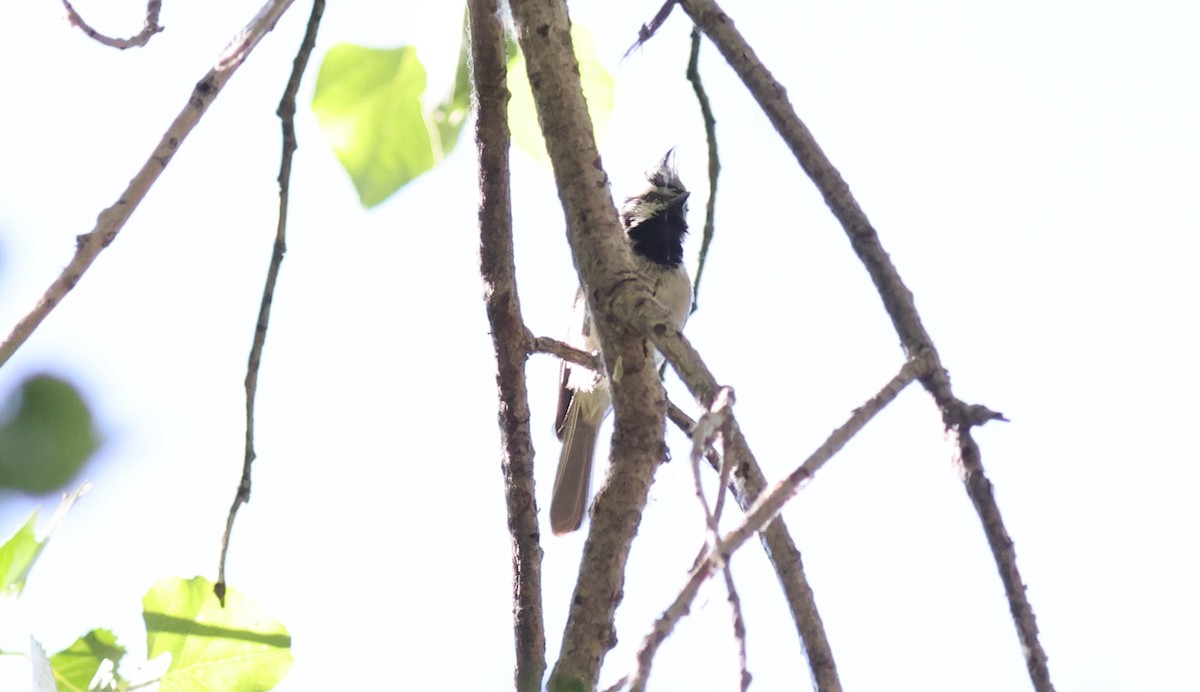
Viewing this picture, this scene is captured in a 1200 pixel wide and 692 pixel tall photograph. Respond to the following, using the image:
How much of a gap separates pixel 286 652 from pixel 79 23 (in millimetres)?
790

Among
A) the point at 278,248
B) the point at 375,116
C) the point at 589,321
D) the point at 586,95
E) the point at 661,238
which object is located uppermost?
the point at 661,238

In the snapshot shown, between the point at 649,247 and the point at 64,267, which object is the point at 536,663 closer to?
the point at 64,267

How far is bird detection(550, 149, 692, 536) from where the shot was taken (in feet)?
13.4

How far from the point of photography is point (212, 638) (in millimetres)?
1304

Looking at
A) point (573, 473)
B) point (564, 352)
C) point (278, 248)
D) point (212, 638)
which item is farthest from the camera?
point (573, 473)

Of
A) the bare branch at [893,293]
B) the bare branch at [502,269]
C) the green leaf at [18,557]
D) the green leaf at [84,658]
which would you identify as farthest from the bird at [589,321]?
the green leaf at [18,557]

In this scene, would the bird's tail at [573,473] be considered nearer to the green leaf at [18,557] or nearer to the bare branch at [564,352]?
the bare branch at [564,352]

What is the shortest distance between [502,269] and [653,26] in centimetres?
47

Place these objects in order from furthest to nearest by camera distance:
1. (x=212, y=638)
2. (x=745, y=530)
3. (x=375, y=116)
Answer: (x=375, y=116) < (x=212, y=638) < (x=745, y=530)

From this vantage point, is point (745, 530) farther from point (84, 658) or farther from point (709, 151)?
point (709, 151)

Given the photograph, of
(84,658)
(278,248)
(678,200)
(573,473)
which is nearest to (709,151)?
(278,248)

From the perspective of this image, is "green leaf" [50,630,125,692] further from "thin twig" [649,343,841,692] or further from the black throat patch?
the black throat patch

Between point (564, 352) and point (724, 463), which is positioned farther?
point (564, 352)

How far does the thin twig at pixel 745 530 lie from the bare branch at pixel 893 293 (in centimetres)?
11
